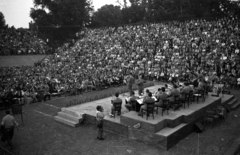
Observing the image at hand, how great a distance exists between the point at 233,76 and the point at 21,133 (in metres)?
20.0

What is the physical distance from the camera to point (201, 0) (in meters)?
42.3

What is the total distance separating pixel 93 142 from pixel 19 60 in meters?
28.7

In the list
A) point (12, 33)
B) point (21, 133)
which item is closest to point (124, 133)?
point (21, 133)

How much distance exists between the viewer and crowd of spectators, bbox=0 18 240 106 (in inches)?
827

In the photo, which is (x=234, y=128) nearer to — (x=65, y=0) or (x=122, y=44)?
(x=122, y=44)

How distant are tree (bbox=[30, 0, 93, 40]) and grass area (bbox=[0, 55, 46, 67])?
10.6 meters

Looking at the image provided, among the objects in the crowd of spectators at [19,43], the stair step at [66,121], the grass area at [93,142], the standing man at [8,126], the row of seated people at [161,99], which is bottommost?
the grass area at [93,142]

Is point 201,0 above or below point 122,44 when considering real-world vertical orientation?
above

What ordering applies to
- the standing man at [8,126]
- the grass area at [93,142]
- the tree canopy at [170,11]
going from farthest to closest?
1. the tree canopy at [170,11]
2. the standing man at [8,126]
3. the grass area at [93,142]

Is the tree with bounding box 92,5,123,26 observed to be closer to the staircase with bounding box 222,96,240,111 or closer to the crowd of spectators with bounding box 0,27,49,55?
the crowd of spectators with bounding box 0,27,49,55

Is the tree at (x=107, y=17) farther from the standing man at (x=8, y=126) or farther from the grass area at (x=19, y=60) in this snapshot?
the standing man at (x=8, y=126)

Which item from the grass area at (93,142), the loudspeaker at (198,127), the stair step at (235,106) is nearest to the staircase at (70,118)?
the grass area at (93,142)

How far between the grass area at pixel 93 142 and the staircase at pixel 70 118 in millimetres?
286

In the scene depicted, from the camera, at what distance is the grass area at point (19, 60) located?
30998 millimetres
